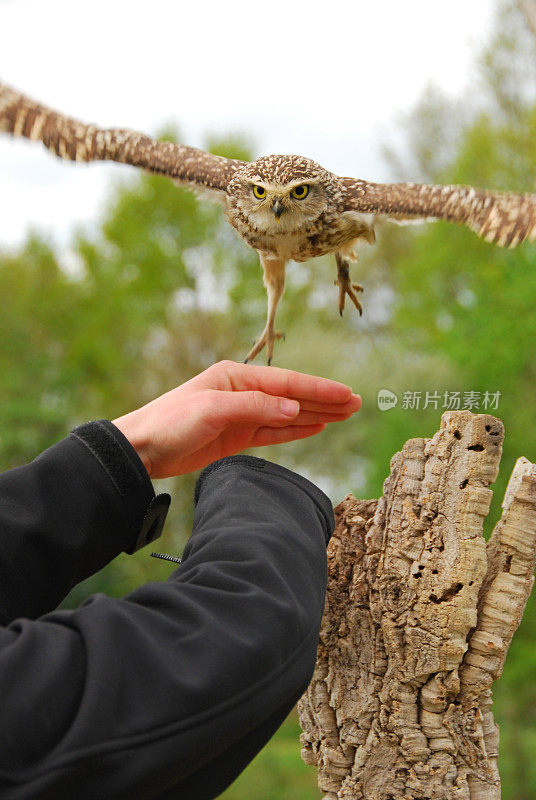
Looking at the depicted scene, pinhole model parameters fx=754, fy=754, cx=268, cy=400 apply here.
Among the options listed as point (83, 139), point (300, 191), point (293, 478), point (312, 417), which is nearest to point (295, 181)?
point (300, 191)

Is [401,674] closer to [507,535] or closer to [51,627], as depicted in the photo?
[507,535]

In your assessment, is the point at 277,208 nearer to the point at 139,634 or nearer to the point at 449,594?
the point at 449,594

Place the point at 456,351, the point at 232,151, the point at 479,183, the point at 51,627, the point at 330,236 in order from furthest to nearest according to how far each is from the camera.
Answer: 1. the point at 479,183
2. the point at 232,151
3. the point at 456,351
4. the point at 330,236
5. the point at 51,627

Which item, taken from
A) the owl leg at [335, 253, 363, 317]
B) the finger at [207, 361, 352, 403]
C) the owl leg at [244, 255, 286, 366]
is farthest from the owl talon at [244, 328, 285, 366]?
the finger at [207, 361, 352, 403]

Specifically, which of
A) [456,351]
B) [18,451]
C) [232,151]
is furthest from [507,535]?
[18,451]

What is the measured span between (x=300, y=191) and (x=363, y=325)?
1.98 meters

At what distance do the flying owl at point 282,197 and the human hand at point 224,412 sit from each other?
206mm

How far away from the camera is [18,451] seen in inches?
196

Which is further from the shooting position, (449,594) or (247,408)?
(449,594)

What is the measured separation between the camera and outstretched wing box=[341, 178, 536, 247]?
92 centimetres

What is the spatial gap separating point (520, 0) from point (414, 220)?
331 millimetres

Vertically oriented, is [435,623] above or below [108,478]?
below

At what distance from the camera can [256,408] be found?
836 millimetres

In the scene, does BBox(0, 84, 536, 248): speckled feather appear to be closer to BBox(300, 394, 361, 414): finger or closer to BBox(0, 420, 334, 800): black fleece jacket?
BBox(300, 394, 361, 414): finger
